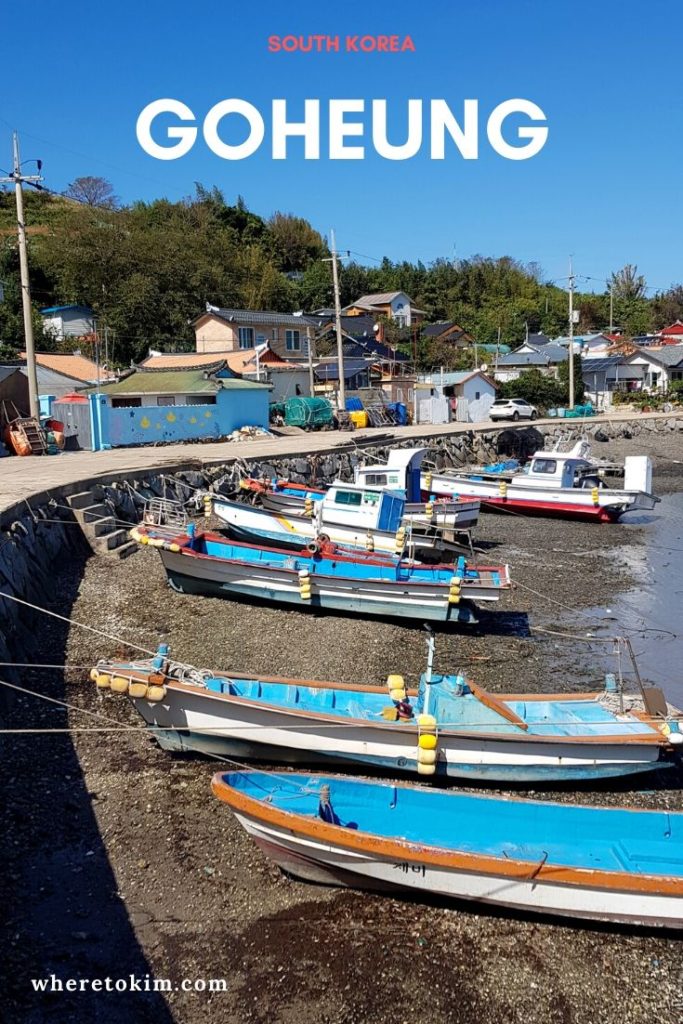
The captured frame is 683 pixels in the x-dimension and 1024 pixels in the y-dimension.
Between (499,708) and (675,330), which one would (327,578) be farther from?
(675,330)

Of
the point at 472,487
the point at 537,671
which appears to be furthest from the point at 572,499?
the point at 537,671

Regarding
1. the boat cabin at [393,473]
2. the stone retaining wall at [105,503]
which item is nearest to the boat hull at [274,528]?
the boat cabin at [393,473]

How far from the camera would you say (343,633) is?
15297mm

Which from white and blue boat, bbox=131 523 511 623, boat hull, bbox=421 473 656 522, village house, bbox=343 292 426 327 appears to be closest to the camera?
white and blue boat, bbox=131 523 511 623

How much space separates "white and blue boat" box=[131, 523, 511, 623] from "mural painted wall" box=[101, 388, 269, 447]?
15.7m

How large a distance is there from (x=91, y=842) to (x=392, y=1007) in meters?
3.80

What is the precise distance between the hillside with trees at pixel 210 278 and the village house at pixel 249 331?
6.65m

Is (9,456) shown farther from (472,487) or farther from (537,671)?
(537,671)

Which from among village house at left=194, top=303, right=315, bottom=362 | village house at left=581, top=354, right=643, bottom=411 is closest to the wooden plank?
village house at left=194, top=303, right=315, bottom=362

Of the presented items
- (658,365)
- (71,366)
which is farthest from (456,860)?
(658,365)

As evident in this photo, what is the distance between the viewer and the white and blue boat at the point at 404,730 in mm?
9219

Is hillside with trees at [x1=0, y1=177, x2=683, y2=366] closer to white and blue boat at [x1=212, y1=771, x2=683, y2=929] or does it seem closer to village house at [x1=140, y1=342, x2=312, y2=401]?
village house at [x1=140, y1=342, x2=312, y2=401]

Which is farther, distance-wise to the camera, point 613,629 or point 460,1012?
point 613,629

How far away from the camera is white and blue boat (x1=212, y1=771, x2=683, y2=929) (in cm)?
704
